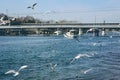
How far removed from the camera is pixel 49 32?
176250mm

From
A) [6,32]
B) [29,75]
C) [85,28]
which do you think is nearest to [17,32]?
[6,32]

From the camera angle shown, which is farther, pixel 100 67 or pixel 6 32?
pixel 6 32

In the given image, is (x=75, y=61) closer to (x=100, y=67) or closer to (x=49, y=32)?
(x=100, y=67)

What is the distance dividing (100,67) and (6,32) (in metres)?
130

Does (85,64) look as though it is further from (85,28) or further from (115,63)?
(85,28)

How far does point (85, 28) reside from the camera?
146 meters

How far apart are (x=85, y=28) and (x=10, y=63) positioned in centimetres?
10534

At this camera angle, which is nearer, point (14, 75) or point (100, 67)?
point (14, 75)

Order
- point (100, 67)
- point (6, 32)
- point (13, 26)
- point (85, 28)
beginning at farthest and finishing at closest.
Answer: point (6, 32), point (13, 26), point (85, 28), point (100, 67)

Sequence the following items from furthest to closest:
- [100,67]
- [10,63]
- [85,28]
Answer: [85,28]
[10,63]
[100,67]

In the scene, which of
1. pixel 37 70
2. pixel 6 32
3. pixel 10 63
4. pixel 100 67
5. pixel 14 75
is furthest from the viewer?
pixel 6 32

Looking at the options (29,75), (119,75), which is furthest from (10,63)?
(119,75)

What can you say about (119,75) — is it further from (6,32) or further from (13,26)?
(6,32)

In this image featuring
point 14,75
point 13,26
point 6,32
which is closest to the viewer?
point 14,75
